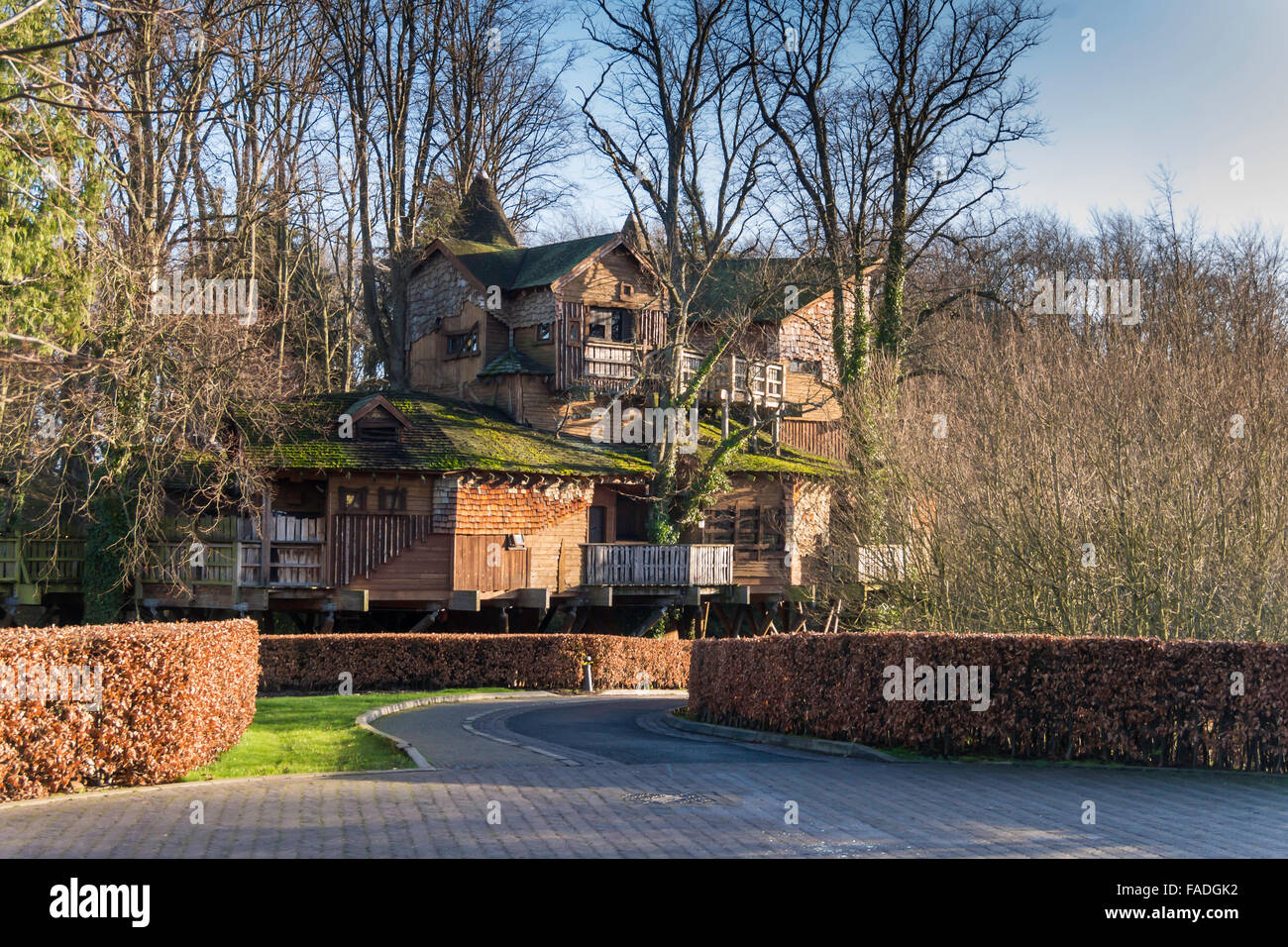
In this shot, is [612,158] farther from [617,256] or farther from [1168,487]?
[1168,487]

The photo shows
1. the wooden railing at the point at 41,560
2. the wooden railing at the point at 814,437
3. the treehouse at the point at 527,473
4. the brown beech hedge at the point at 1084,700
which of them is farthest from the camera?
the wooden railing at the point at 814,437

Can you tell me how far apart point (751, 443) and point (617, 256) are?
8.56 metres

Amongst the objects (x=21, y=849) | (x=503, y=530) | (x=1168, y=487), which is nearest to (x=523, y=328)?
(x=503, y=530)

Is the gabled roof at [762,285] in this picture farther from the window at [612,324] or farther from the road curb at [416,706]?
the road curb at [416,706]

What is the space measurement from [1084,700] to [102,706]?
1188cm

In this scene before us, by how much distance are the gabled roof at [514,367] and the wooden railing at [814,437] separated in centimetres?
1034

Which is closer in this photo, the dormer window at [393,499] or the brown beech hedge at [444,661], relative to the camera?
the brown beech hedge at [444,661]

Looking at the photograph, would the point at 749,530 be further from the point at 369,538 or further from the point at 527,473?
the point at 369,538

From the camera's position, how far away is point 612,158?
38.3m

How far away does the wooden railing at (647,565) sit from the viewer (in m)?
36.9

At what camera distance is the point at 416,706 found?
981 inches

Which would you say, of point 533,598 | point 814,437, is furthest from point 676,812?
point 814,437

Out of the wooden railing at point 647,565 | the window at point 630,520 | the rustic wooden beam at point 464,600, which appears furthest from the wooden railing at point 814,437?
the rustic wooden beam at point 464,600
